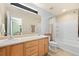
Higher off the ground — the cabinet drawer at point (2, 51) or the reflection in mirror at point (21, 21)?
the reflection in mirror at point (21, 21)

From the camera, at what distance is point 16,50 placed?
1992 mm

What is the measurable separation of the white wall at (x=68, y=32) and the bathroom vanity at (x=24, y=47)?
0.56 m

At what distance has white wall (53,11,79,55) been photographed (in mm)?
3305

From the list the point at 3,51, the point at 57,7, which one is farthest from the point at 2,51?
the point at 57,7

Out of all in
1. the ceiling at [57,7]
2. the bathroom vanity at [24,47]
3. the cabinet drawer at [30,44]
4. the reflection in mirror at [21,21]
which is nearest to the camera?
the bathroom vanity at [24,47]

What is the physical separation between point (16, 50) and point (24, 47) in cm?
28

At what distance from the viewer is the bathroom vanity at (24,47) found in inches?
69.4

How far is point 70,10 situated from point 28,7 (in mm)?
1477

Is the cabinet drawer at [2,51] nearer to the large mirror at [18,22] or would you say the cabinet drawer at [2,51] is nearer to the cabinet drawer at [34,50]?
the large mirror at [18,22]

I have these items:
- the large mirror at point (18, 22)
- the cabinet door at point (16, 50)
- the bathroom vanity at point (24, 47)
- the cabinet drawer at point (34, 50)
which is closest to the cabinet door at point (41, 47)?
the bathroom vanity at point (24, 47)

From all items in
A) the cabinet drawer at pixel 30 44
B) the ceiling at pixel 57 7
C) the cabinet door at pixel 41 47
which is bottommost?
the cabinet door at pixel 41 47

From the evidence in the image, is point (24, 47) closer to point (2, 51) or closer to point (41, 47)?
point (2, 51)

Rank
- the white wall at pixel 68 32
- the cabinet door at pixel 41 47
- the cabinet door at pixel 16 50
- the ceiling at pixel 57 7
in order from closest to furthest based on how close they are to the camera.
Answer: the cabinet door at pixel 16 50, the cabinet door at pixel 41 47, the ceiling at pixel 57 7, the white wall at pixel 68 32

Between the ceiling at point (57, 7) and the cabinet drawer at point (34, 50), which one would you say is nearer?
the cabinet drawer at point (34, 50)
